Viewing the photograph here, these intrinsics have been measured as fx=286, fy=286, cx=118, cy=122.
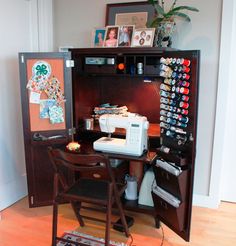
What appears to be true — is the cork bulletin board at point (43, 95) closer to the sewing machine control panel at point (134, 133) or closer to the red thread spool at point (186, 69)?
the sewing machine control panel at point (134, 133)

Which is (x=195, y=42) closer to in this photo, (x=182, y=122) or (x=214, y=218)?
(x=182, y=122)

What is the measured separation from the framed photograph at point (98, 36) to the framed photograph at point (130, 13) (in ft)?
0.38

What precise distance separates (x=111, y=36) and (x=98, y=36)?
24 cm

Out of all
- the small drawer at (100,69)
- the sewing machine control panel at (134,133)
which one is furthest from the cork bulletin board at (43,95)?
the sewing machine control panel at (134,133)

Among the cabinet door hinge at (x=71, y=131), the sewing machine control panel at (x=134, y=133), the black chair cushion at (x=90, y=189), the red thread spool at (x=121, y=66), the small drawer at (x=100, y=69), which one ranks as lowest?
the black chair cushion at (x=90, y=189)

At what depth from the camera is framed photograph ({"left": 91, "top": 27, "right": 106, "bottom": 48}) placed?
2.83 metres

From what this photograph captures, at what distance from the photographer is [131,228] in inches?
96.8

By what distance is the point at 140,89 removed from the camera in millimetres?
2963

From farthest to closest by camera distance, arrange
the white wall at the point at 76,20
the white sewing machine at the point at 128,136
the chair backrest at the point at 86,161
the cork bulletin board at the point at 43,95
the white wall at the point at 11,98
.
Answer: the white wall at the point at 76,20 < the white wall at the point at 11,98 < the cork bulletin board at the point at 43,95 < the white sewing machine at the point at 128,136 < the chair backrest at the point at 86,161

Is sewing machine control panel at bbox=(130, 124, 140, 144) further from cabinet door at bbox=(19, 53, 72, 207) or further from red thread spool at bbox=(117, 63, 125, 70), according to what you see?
cabinet door at bbox=(19, 53, 72, 207)

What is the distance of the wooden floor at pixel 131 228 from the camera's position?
2.29 meters

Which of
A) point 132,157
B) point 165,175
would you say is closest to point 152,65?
point 132,157

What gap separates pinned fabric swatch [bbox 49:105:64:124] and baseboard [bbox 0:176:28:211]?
0.81m

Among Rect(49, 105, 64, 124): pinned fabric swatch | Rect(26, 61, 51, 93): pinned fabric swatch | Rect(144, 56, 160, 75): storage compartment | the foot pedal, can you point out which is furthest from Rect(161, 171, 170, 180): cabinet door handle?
Rect(26, 61, 51, 93): pinned fabric swatch
